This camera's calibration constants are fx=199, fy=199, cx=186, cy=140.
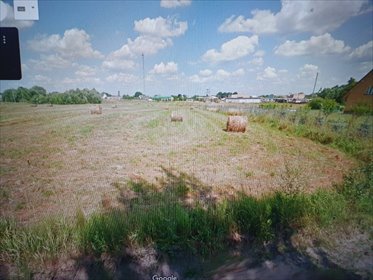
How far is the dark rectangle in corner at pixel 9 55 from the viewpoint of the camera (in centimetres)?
220

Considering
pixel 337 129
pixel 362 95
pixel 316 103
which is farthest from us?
pixel 316 103

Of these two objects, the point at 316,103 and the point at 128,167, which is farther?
the point at 316,103

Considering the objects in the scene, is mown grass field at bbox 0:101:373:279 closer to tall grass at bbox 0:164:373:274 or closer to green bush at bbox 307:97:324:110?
tall grass at bbox 0:164:373:274

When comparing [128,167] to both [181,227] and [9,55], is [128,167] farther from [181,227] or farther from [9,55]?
[9,55]

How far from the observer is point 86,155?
311 inches

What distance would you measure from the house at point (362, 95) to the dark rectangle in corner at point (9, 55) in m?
9.82

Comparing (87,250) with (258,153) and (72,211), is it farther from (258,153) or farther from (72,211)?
(258,153)

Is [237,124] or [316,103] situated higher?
[316,103]

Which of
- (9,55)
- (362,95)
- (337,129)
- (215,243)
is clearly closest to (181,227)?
(215,243)

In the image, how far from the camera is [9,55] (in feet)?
7.20

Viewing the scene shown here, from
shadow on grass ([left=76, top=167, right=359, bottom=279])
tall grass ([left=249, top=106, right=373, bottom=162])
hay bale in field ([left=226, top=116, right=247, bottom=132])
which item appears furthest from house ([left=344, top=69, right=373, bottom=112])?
shadow on grass ([left=76, top=167, right=359, bottom=279])

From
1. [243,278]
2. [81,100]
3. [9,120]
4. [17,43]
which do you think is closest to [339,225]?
[243,278]

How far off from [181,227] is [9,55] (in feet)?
9.92

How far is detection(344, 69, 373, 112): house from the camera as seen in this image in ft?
25.8
